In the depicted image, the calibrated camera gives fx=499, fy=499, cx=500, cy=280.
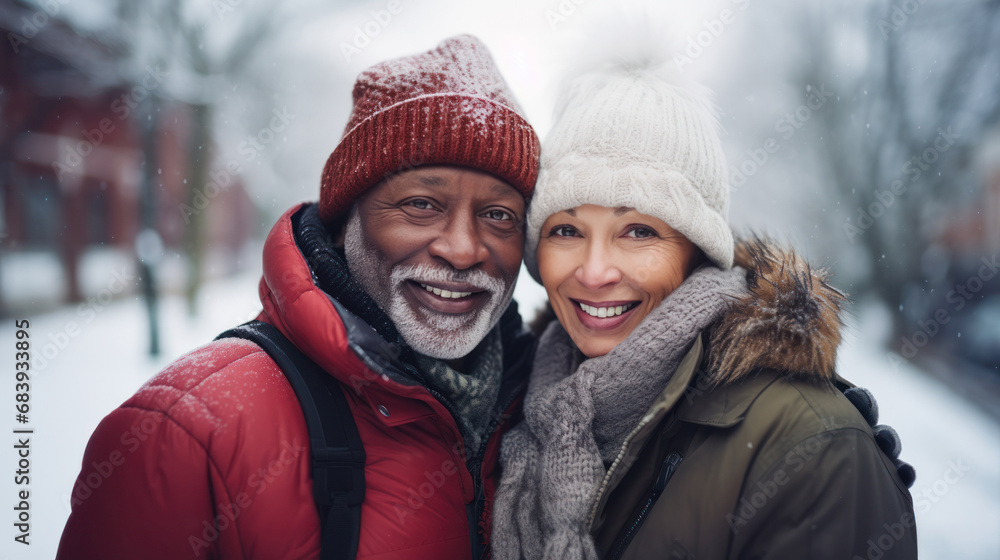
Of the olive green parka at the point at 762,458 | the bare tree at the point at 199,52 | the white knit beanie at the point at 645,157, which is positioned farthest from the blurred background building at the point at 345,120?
the olive green parka at the point at 762,458

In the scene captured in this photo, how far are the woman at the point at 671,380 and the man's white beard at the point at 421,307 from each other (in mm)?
298

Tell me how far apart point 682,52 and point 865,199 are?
9.57 m

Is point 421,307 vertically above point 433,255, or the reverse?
point 433,255

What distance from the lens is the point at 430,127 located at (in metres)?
1.78

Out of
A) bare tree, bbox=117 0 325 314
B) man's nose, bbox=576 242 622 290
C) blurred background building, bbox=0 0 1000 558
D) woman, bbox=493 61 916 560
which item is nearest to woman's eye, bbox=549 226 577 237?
woman, bbox=493 61 916 560

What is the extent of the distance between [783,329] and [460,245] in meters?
1.05

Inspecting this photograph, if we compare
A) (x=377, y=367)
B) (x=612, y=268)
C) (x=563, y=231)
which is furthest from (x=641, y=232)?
(x=377, y=367)

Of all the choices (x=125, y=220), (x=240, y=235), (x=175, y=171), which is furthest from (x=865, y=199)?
(x=240, y=235)

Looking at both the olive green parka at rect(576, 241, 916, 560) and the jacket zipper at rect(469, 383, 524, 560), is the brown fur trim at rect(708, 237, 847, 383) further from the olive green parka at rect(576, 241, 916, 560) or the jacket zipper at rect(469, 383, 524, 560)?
the jacket zipper at rect(469, 383, 524, 560)

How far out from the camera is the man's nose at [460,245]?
176 centimetres

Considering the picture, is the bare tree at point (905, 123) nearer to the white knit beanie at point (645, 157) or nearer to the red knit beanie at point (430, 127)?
the white knit beanie at point (645, 157)

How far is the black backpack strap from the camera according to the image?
1.36 m

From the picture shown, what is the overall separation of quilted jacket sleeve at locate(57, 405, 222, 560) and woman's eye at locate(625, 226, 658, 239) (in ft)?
4.87

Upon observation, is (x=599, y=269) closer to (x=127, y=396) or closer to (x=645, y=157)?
(x=645, y=157)
